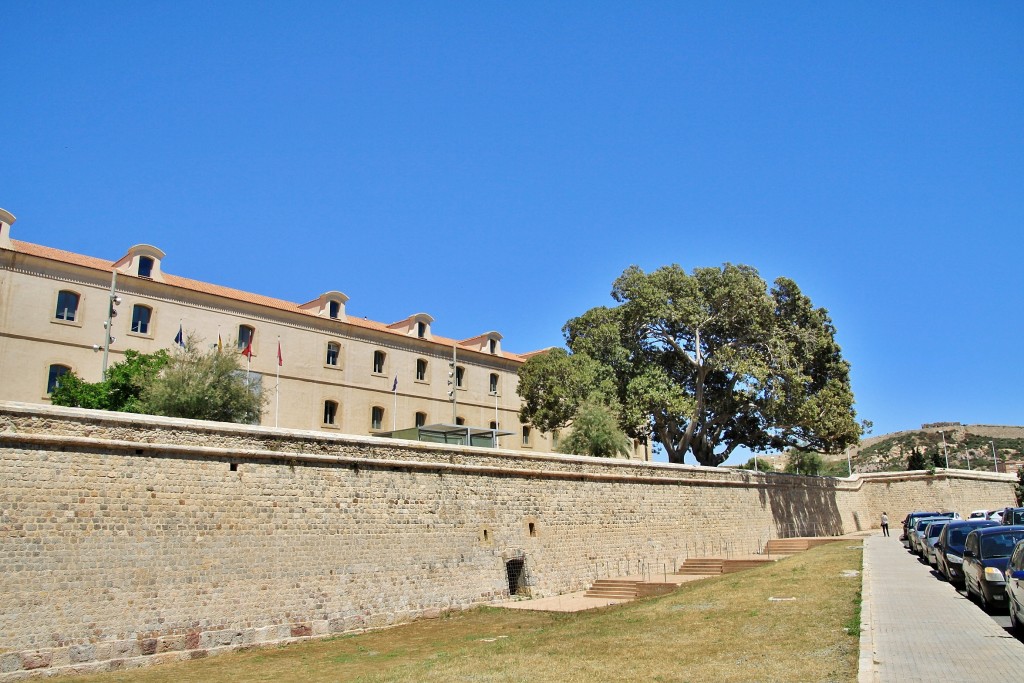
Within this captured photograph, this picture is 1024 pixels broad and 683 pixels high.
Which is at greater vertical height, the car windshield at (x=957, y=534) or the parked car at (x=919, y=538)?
the car windshield at (x=957, y=534)

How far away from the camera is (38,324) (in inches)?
1109

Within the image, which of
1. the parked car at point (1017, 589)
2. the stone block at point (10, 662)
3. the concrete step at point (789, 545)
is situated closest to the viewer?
the parked car at point (1017, 589)

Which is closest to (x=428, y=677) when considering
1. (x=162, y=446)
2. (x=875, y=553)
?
(x=162, y=446)

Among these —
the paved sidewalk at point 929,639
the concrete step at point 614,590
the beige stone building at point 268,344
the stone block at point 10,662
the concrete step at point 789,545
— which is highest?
the beige stone building at point 268,344

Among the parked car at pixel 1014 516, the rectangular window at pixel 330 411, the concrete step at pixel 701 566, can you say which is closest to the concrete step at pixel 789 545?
the concrete step at pixel 701 566

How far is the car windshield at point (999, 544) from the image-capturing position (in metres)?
13.3

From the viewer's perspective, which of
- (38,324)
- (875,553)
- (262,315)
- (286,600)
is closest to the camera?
(286,600)

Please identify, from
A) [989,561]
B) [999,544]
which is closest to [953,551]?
[999,544]

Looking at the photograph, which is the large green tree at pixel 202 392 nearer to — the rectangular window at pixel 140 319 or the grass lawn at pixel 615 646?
the rectangular window at pixel 140 319

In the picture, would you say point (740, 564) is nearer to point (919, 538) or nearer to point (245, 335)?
point (919, 538)

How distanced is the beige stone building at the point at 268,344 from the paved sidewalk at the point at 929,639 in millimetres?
15807

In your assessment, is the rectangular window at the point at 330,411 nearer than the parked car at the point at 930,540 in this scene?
No

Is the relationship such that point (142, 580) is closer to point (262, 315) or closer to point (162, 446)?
point (162, 446)

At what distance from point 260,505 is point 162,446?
2.37 m
